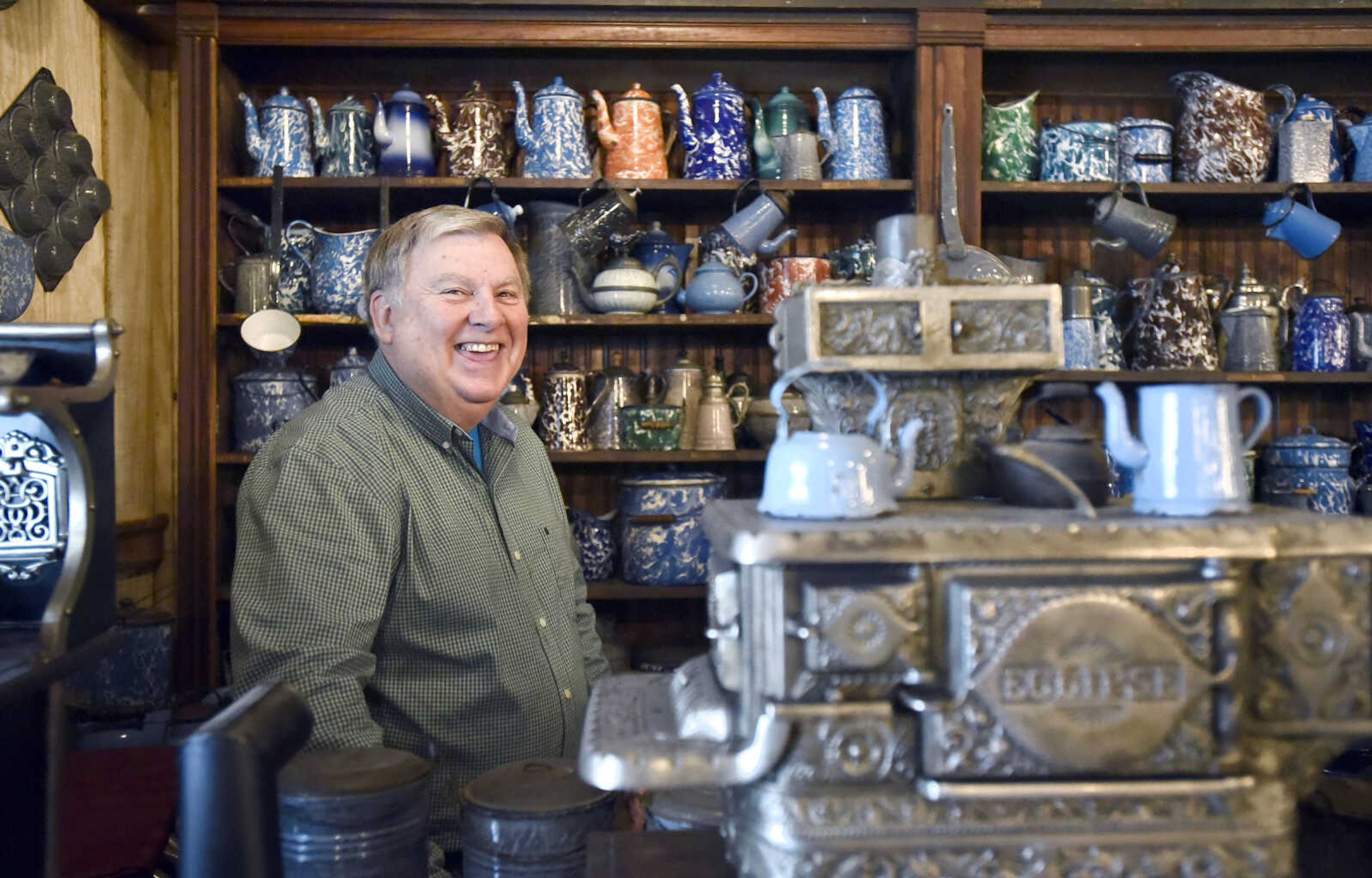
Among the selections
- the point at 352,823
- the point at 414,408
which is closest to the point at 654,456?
the point at 414,408

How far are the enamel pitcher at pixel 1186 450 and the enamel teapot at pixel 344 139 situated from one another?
2.09 m

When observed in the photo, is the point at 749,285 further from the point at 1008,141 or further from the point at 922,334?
the point at 922,334

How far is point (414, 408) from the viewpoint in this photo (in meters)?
1.68

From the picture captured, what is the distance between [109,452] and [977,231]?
78.8 inches

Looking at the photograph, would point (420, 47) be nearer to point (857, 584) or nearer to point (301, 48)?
point (301, 48)

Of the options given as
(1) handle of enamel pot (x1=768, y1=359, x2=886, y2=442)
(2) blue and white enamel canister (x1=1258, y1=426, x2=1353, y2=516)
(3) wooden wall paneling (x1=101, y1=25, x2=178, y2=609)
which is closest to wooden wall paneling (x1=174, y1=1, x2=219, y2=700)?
(3) wooden wall paneling (x1=101, y1=25, x2=178, y2=609)

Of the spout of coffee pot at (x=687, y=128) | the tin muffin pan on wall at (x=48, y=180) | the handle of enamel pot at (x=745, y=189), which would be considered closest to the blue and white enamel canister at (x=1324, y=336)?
the handle of enamel pot at (x=745, y=189)

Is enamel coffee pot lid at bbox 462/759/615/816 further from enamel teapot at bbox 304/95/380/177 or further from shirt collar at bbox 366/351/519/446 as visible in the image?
enamel teapot at bbox 304/95/380/177

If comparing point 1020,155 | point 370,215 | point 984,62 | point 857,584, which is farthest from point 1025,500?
point 370,215

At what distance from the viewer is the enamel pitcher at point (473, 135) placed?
2572mm

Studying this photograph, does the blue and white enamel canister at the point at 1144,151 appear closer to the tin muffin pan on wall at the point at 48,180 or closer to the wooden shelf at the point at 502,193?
the wooden shelf at the point at 502,193

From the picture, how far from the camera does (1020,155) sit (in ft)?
8.54

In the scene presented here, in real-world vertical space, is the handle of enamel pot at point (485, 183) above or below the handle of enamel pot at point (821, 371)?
above

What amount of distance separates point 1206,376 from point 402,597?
1945 mm
